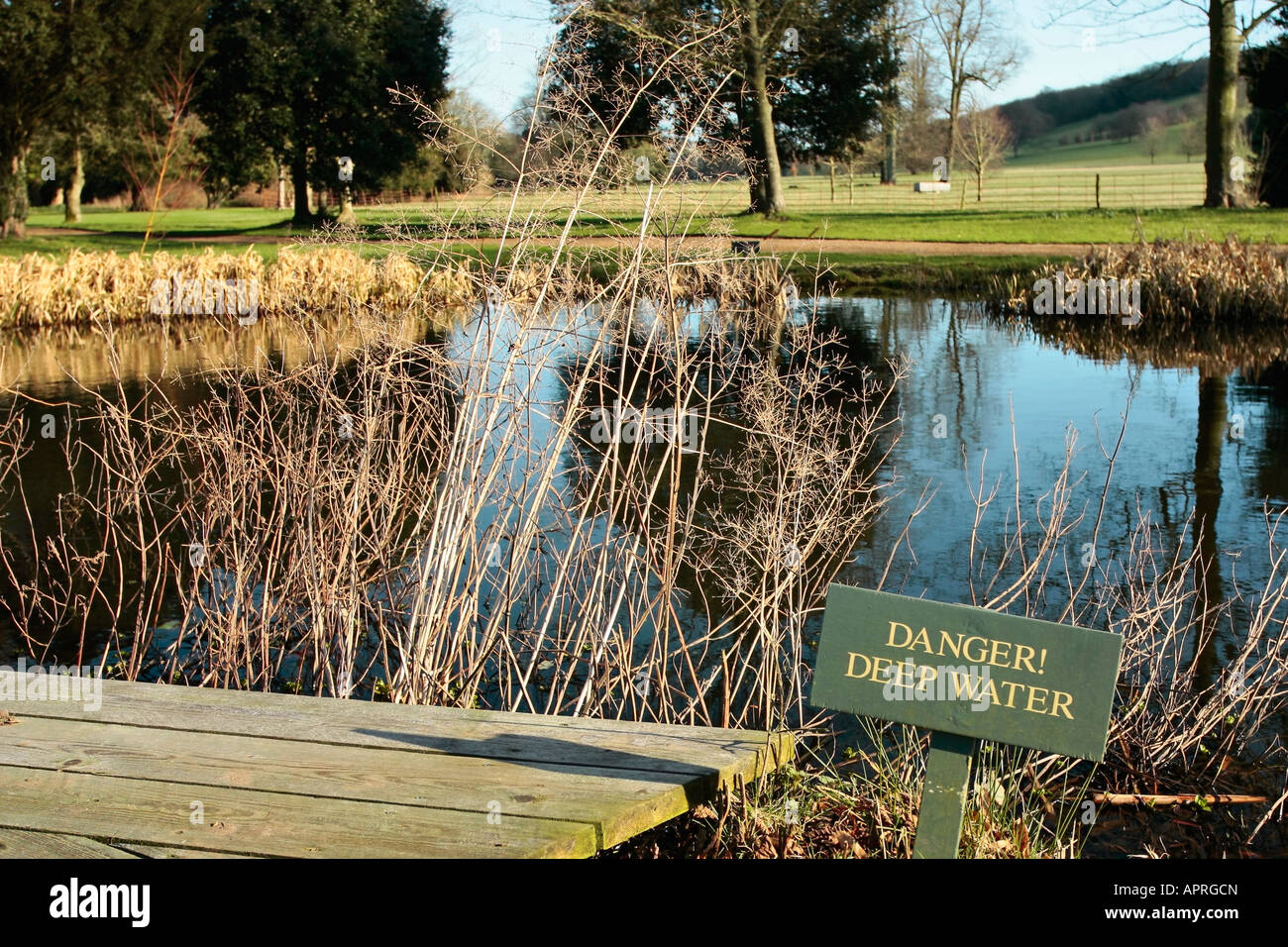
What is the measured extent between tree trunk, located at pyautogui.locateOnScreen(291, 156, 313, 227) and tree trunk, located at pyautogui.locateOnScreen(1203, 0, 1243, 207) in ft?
64.9

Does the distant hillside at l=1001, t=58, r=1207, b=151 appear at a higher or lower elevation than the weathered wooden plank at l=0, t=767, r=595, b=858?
higher

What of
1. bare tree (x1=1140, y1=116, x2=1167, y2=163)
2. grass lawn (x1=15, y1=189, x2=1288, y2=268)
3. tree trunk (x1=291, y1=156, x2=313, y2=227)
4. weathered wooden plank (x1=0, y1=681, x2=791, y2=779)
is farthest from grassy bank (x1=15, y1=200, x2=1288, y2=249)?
bare tree (x1=1140, y1=116, x2=1167, y2=163)

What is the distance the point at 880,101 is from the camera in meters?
30.8

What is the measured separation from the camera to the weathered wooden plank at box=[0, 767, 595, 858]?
2711mm

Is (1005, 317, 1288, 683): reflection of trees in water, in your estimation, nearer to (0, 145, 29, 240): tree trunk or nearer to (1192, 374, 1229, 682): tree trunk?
(1192, 374, 1229, 682): tree trunk

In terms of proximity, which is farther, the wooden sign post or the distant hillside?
the distant hillside

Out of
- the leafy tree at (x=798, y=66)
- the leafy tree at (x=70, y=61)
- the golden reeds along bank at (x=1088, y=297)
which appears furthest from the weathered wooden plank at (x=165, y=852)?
the leafy tree at (x=798, y=66)

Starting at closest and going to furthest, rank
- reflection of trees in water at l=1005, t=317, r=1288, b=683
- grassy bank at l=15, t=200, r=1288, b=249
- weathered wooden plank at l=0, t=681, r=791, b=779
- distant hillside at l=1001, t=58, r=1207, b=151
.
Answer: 1. weathered wooden plank at l=0, t=681, r=791, b=779
2. reflection of trees in water at l=1005, t=317, r=1288, b=683
3. grassy bank at l=15, t=200, r=1288, b=249
4. distant hillside at l=1001, t=58, r=1207, b=151
